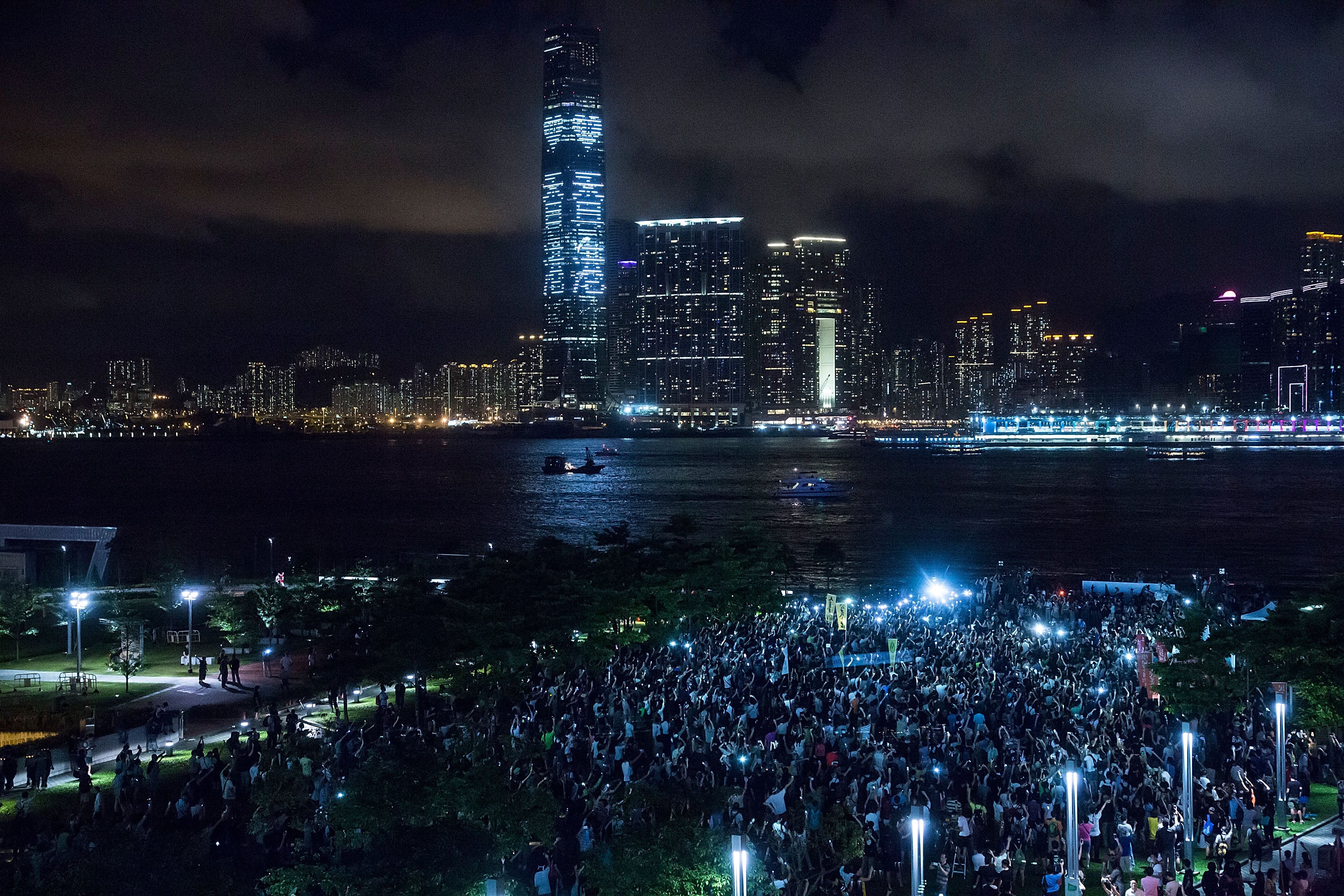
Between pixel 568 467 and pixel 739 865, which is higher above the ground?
pixel 739 865

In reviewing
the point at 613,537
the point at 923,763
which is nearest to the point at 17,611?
the point at 613,537

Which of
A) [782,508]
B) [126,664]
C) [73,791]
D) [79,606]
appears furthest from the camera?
[782,508]

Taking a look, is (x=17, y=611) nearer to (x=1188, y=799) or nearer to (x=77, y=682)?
(x=77, y=682)

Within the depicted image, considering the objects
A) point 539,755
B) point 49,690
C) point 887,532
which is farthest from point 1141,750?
point 887,532

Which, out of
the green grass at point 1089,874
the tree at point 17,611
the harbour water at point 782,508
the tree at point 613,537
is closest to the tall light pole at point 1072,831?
the green grass at point 1089,874

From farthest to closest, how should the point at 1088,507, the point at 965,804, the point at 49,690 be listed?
the point at 1088,507 < the point at 49,690 < the point at 965,804

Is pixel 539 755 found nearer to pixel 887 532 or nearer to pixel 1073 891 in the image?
pixel 1073 891
